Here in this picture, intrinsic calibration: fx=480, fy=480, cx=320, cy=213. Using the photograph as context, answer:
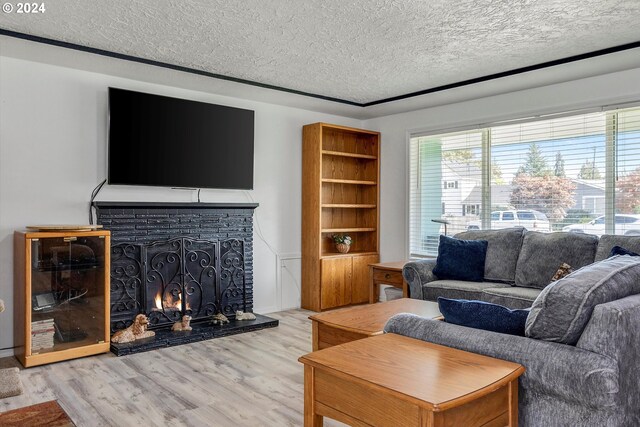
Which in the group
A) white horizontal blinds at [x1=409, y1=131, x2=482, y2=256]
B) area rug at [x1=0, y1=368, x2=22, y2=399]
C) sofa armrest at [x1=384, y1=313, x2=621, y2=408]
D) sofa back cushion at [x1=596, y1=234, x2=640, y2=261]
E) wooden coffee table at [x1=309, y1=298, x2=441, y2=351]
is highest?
white horizontal blinds at [x1=409, y1=131, x2=482, y2=256]

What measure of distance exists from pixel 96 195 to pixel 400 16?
2.93 meters

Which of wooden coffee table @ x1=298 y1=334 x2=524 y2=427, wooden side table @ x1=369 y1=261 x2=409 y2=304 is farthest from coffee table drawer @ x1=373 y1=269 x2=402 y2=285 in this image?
wooden coffee table @ x1=298 y1=334 x2=524 y2=427

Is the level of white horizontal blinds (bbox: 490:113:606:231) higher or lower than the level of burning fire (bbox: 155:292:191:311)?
higher

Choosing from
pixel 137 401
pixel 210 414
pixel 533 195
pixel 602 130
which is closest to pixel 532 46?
pixel 602 130

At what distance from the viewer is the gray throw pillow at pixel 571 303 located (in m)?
1.84

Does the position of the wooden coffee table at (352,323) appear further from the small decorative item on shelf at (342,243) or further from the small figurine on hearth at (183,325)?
the small decorative item on shelf at (342,243)

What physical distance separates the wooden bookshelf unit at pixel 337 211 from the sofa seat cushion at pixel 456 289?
1.39m

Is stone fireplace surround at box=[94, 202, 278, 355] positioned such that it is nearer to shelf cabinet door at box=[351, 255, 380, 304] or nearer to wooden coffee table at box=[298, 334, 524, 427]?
shelf cabinet door at box=[351, 255, 380, 304]

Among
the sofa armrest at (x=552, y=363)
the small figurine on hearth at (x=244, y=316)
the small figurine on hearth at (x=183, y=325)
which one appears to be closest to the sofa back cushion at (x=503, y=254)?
the small figurine on hearth at (x=244, y=316)

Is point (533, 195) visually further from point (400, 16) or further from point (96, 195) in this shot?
point (96, 195)

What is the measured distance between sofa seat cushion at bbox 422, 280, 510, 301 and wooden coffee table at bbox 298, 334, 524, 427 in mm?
2295

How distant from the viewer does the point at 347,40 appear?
357 centimetres

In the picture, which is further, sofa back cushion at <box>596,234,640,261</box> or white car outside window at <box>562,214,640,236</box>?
white car outside window at <box>562,214,640,236</box>

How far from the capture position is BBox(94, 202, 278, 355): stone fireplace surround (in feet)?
13.8
